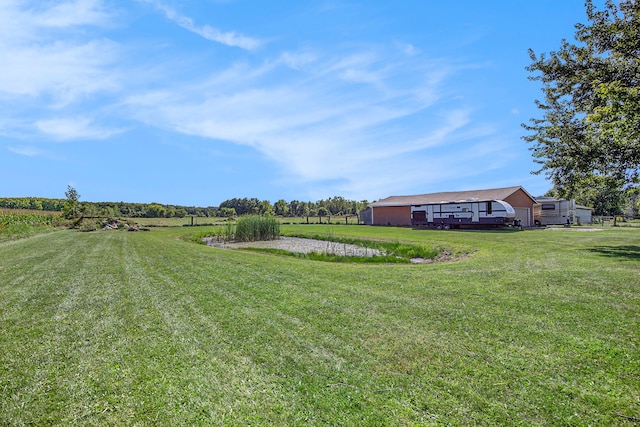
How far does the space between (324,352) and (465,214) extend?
2429 centimetres

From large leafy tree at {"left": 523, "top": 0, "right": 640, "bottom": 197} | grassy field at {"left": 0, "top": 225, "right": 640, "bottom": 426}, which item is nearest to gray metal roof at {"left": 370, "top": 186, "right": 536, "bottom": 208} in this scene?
large leafy tree at {"left": 523, "top": 0, "right": 640, "bottom": 197}

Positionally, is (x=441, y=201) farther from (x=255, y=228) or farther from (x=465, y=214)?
(x=255, y=228)

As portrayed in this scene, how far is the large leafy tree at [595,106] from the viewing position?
877cm

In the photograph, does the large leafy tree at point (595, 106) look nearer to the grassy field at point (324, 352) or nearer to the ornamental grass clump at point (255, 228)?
the grassy field at point (324, 352)

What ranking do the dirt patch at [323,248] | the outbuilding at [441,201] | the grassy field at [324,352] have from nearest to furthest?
the grassy field at [324,352]
the dirt patch at [323,248]
the outbuilding at [441,201]

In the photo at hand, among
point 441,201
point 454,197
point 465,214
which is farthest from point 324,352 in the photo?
point 454,197

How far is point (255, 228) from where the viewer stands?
19.3 meters

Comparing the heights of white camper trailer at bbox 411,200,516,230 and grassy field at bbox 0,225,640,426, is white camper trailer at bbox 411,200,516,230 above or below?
above

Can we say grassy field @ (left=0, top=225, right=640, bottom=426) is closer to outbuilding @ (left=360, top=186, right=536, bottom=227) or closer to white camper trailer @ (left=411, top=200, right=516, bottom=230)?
white camper trailer @ (left=411, top=200, right=516, bottom=230)

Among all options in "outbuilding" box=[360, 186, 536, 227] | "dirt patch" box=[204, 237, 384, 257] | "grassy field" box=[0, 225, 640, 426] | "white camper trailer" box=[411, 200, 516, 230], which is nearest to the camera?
"grassy field" box=[0, 225, 640, 426]

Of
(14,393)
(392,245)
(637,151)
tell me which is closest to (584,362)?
(14,393)

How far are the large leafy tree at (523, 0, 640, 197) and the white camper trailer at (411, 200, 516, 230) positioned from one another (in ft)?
25.3

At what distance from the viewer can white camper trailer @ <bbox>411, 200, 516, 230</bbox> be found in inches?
894

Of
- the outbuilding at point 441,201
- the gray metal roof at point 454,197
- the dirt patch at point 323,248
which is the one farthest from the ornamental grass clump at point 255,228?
the gray metal roof at point 454,197
